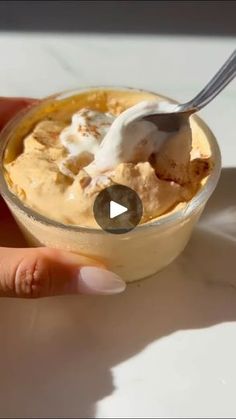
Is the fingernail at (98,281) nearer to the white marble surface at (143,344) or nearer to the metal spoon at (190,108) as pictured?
the white marble surface at (143,344)

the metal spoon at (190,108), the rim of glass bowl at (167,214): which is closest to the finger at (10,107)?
the rim of glass bowl at (167,214)

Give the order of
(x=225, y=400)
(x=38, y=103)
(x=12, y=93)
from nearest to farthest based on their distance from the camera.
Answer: (x=225, y=400)
(x=38, y=103)
(x=12, y=93)

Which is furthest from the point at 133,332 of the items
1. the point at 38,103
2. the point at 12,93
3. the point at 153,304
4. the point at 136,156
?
the point at 12,93

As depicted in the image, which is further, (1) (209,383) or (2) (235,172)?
(2) (235,172)

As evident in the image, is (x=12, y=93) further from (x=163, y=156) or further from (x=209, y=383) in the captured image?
(x=209, y=383)

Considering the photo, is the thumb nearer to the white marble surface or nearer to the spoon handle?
the white marble surface

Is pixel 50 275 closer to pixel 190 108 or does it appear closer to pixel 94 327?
pixel 94 327
